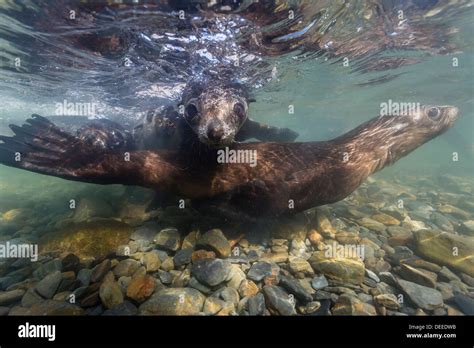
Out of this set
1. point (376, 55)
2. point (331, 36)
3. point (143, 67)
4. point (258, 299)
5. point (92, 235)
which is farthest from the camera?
point (376, 55)

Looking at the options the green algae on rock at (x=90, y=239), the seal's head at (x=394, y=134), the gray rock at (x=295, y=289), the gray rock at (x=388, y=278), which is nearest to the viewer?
the gray rock at (x=295, y=289)

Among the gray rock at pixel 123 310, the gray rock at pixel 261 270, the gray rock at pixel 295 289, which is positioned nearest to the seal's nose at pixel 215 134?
the gray rock at pixel 261 270

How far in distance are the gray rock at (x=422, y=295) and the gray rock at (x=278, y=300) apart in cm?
157

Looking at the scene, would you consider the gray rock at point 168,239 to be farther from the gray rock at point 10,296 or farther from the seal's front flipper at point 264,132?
the seal's front flipper at point 264,132

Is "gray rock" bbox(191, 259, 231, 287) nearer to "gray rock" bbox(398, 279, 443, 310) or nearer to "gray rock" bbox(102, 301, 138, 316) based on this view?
"gray rock" bbox(102, 301, 138, 316)

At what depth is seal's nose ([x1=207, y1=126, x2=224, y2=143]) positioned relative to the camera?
4051 mm

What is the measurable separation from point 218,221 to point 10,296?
9.76ft

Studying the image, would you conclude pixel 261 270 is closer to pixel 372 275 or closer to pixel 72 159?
pixel 372 275

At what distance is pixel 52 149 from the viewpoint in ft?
13.3

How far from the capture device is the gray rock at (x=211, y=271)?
3.50m

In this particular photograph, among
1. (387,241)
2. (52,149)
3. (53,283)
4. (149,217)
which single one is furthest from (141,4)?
(387,241)

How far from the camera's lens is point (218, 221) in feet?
15.8
